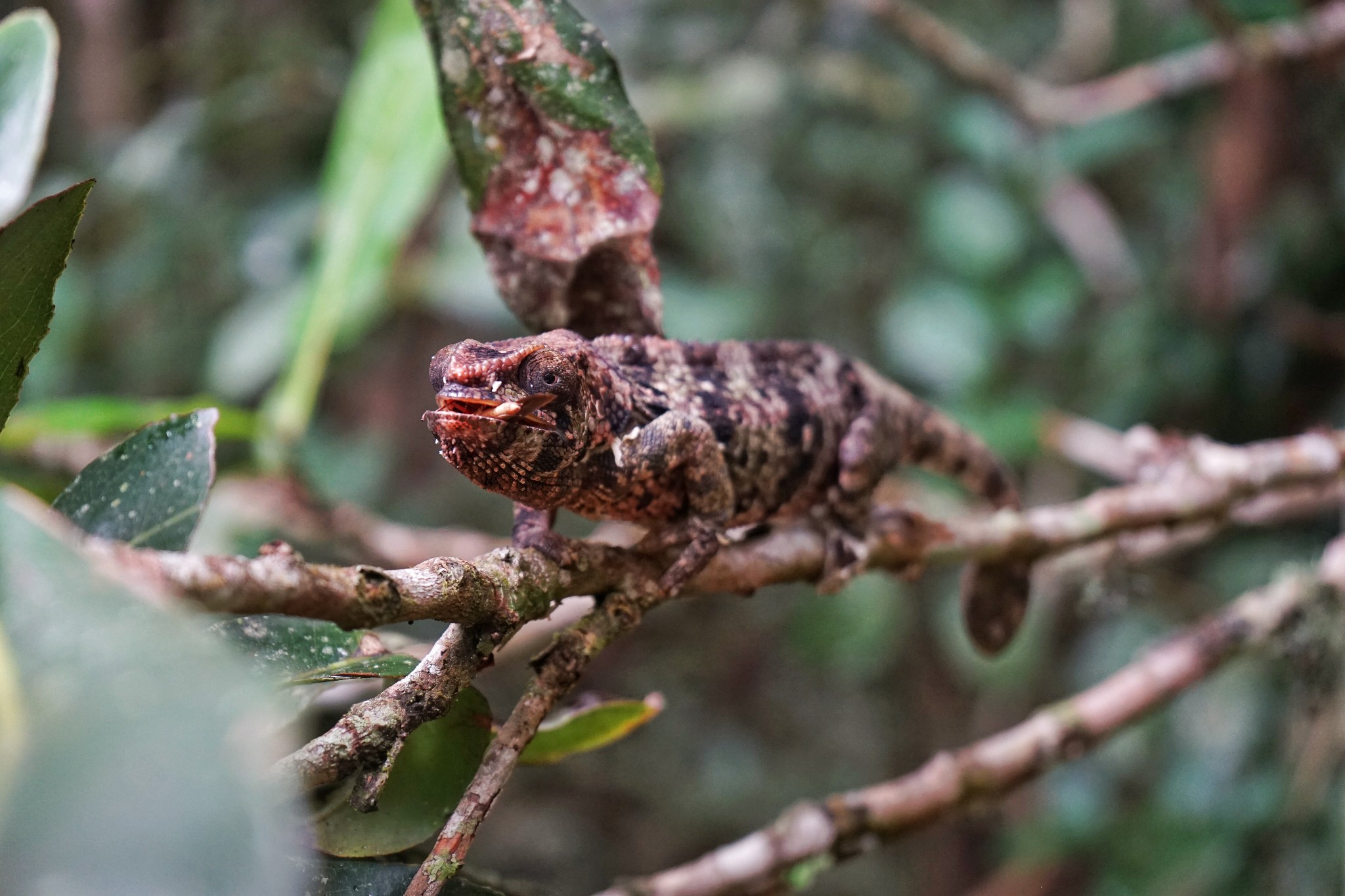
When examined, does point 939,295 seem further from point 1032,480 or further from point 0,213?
point 0,213

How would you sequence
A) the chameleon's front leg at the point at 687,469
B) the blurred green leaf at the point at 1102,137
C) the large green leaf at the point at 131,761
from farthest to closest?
the blurred green leaf at the point at 1102,137, the chameleon's front leg at the point at 687,469, the large green leaf at the point at 131,761

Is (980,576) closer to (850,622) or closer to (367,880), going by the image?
(850,622)

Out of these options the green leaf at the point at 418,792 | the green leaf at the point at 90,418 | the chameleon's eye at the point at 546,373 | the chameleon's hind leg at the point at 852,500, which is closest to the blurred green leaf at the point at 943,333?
the chameleon's hind leg at the point at 852,500

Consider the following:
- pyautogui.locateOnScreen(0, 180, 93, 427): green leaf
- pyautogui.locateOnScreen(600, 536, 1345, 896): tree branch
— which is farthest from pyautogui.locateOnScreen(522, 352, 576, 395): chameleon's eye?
pyautogui.locateOnScreen(600, 536, 1345, 896): tree branch

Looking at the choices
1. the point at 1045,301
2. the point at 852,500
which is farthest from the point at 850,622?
the point at 852,500

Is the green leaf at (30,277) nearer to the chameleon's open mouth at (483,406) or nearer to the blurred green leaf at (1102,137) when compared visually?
the chameleon's open mouth at (483,406)

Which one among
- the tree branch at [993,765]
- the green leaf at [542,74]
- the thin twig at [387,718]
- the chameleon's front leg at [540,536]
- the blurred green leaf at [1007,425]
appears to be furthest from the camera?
the blurred green leaf at [1007,425]

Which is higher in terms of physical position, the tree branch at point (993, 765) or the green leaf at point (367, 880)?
the green leaf at point (367, 880)

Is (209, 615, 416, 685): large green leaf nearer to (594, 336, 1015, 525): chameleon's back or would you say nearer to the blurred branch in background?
(594, 336, 1015, 525): chameleon's back
